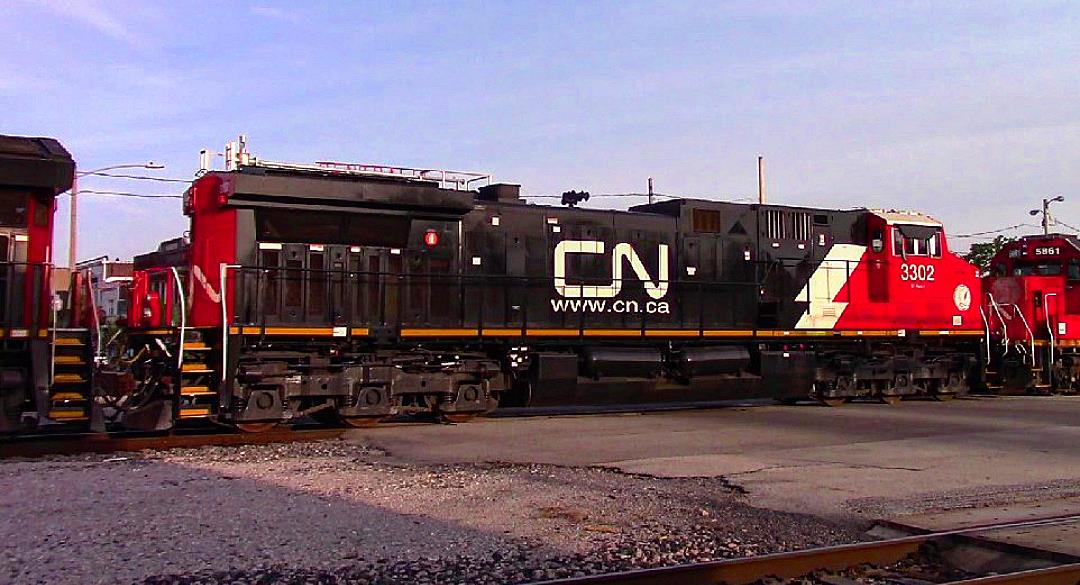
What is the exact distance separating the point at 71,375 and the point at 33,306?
101 cm

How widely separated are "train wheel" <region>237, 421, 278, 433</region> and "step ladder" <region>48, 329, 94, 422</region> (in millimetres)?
2055

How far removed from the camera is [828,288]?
18.2 m

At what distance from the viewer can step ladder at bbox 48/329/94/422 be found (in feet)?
36.1

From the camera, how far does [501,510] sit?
7848mm

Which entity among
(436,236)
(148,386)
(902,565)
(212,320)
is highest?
(436,236)

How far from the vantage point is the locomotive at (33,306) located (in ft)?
35.5

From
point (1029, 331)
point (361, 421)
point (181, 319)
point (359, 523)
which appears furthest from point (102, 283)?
point (1029, 331)

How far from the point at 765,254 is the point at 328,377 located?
8.93 meters

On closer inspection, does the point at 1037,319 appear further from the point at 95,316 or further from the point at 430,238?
the point at 95,316

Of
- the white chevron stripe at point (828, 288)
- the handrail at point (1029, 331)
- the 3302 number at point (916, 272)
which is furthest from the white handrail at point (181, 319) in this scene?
the handrail at point (1029, 331)

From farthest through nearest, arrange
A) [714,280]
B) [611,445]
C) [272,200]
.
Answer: [714,280]
[272,200]
[611,445]

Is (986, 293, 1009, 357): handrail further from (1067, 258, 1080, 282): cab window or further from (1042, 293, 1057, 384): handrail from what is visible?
(1067, 258, 1080, 282): cab window

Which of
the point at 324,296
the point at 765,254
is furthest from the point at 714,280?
the point at 324,296

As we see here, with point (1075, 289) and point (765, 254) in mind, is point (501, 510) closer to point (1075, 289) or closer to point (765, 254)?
point (765, 254)
